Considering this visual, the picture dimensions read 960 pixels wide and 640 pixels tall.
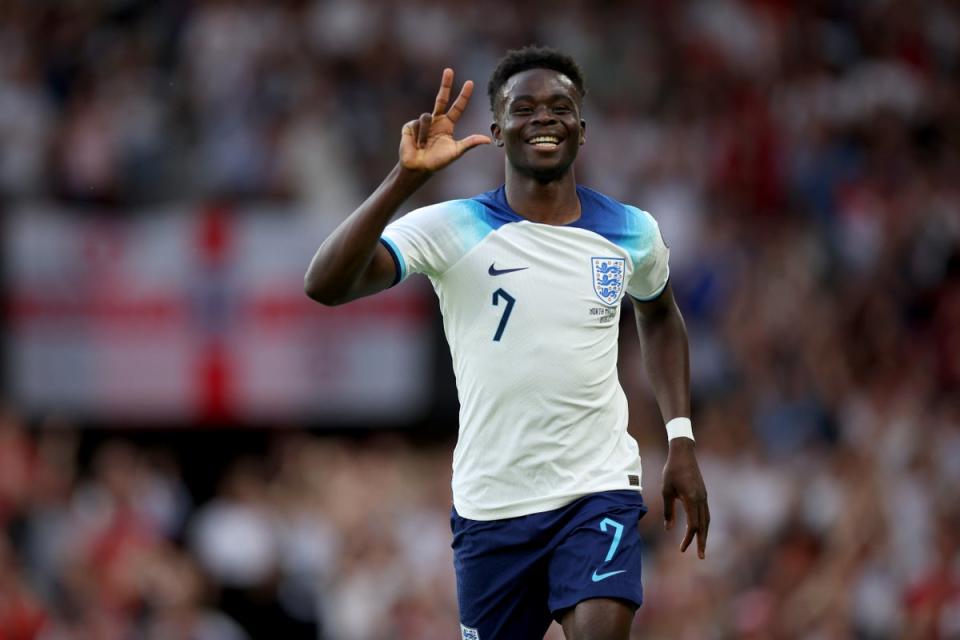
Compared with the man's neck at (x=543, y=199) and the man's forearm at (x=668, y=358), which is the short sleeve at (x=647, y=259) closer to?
the man's forearm at (x=668, y=358)

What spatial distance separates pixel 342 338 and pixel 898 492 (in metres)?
4.56

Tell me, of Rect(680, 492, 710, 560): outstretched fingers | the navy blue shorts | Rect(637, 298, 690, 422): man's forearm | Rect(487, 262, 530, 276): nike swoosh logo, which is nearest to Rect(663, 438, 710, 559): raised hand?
Rect(680, 492, 710, 560): outstretched fingers

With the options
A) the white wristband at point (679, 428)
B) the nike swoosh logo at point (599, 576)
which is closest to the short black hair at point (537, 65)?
the white wristband at point (679, 428)

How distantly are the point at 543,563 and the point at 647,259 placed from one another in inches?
44.3

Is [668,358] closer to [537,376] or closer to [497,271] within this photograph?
[537,376]

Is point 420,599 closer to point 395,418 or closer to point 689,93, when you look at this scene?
point 395,418

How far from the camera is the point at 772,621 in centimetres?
1052

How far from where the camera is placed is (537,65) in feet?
19.7

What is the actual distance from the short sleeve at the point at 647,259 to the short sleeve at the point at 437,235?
0.58 meters

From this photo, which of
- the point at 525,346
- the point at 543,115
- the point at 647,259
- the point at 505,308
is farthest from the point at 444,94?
the point at 647,259

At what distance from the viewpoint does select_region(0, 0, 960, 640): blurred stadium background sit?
11.5 m

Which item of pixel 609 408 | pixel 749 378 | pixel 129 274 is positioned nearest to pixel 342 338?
pixel 129 274

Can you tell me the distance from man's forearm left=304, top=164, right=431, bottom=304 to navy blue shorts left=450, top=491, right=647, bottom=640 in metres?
1.02

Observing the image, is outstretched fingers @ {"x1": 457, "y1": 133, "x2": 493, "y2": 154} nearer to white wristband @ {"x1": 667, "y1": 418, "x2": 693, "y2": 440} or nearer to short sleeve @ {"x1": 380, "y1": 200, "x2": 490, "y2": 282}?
short sleeve @ {"x1": 380, "y1": 200, "x2": 490, "y2": 282}
